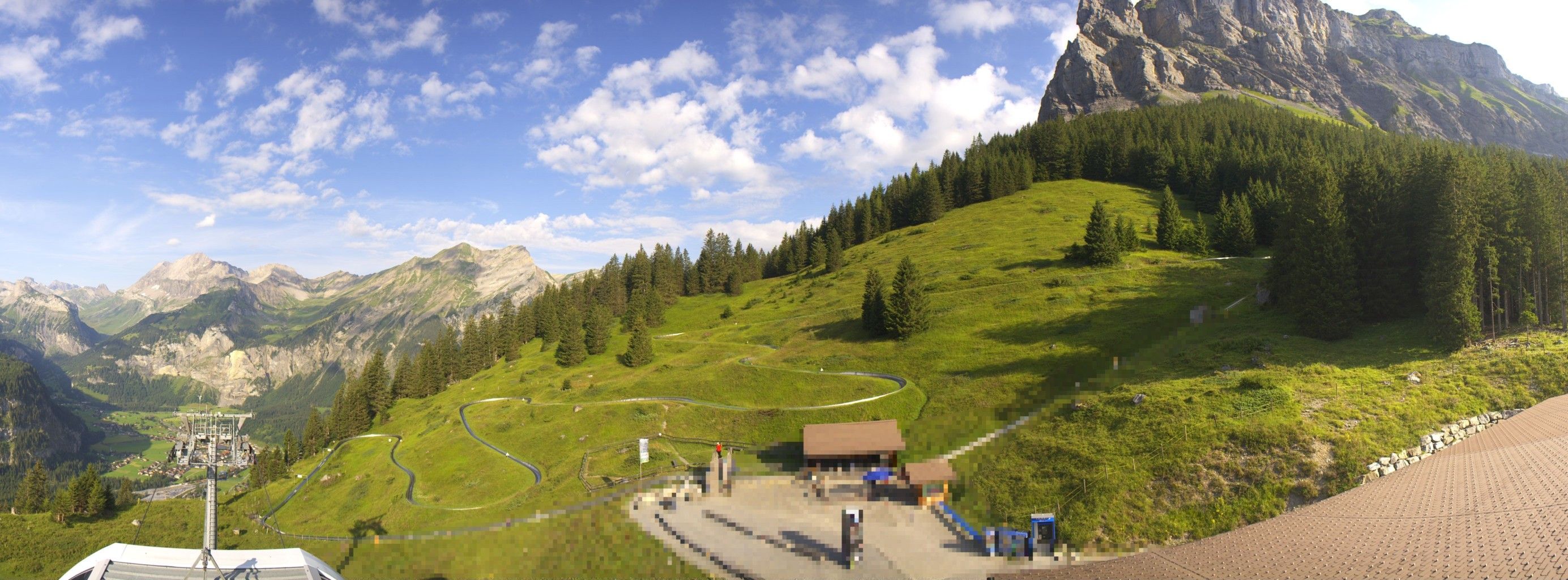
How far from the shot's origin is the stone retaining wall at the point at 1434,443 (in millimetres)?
26812

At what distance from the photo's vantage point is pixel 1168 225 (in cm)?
8712

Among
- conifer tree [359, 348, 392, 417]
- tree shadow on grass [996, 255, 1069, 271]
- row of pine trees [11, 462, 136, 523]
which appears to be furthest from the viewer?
conifer tree [359, 348, 392, 417]

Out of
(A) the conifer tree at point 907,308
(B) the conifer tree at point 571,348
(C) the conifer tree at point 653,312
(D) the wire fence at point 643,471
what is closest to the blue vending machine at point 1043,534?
(D) the wire fence at point 643,471

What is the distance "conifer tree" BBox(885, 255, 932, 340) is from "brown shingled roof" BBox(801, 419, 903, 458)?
21768 millimetres

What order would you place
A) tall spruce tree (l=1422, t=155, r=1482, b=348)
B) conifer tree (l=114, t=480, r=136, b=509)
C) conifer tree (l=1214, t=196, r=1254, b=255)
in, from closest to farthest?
1. tall spruce tree (l=1422, t=155, r=1482, b=348)
2. conifer tree (l=114, t=480, r=136, b=509)
3. conifer tree (l=1214, t=196, r=1254, b=255)

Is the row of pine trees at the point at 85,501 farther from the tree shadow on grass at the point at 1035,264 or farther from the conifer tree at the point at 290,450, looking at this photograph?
the tree shadow on grass at the point at 1035,264

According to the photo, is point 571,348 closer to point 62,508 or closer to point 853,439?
point 62,508

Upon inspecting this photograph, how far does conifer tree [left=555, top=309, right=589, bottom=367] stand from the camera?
9050 centimetres

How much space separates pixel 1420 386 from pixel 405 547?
51.1 metres

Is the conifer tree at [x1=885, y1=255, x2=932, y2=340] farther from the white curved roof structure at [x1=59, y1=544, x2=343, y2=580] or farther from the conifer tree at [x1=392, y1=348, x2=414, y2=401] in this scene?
the conifer tree at [x1=392, y1=348, x2=414, y2=401]

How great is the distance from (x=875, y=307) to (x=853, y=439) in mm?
29636

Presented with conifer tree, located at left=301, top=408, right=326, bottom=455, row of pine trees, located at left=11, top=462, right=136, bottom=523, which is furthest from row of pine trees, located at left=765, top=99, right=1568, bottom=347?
conifer tree, located at left=301, top=408, right=326, bottom=455

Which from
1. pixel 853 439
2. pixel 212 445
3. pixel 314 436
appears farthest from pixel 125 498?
pixel 853 439

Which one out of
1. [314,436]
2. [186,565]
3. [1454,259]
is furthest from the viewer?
[314,436]
